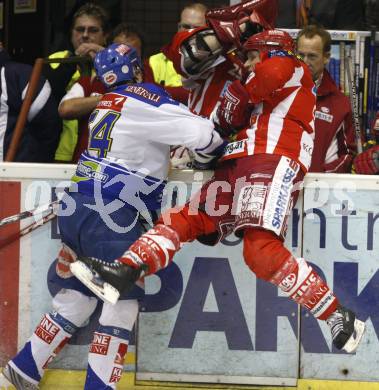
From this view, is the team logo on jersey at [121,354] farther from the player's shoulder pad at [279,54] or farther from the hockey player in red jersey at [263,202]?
the player's shoulder pad at [279,54]

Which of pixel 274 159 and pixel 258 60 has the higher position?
pixel 258 60

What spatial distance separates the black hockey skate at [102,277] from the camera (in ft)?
14.0

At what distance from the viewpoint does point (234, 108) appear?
481 centimetres

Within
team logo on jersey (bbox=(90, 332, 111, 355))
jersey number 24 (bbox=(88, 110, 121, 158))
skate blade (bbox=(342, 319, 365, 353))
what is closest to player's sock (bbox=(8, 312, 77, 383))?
team logo on jersey (bbox=(90, 332, 111, 355))

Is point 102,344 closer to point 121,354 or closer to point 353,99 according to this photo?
point 121,354

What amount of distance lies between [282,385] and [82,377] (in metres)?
0.93

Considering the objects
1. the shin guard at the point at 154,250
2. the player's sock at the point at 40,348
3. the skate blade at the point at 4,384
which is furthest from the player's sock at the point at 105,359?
the skate blade at the point at 4,384

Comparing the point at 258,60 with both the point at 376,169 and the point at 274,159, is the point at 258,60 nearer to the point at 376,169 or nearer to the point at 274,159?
the point at 274,159

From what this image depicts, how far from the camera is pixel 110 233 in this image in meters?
4.74

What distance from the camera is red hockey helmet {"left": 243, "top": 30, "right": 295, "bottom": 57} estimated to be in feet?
15.6

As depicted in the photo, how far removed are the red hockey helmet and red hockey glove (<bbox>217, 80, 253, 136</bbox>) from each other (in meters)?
0.18

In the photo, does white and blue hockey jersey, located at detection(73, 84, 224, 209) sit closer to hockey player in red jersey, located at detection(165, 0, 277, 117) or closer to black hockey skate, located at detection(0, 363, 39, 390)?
hockey player in red jersey, located at detection(165, 0, 277, 117)

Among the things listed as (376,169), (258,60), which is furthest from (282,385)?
(258,60)

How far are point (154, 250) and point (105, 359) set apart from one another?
556 millimetres
